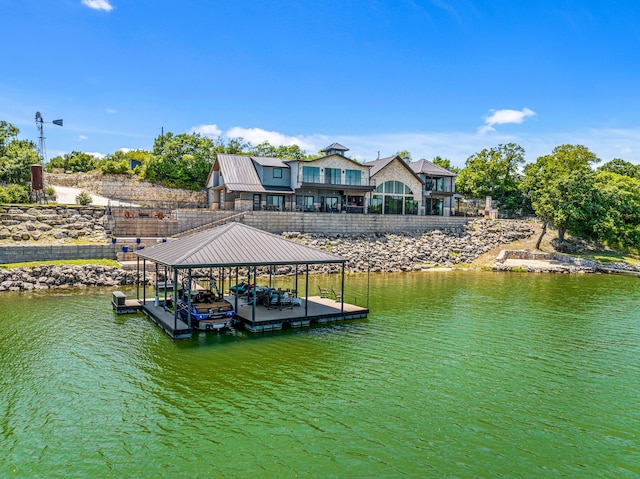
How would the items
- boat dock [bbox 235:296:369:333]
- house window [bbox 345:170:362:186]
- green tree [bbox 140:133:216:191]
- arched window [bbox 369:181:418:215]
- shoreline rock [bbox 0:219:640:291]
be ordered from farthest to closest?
green tree [bbox 140:133:216:191] < arched window [bbox 369:181:418:215] < house window [bbox 345:170:362:186] < shoreline rock [bbox 0:219:640:291] < boat dock [bbox 235:296:369:333]

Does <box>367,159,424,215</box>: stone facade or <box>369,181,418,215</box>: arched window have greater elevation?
<box>367,159,424,215</box>: stone facade

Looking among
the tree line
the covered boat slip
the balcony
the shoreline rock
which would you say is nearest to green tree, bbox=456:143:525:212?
the tree line

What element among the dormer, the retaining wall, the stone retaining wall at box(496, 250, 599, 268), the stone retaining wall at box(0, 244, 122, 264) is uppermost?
the dormer

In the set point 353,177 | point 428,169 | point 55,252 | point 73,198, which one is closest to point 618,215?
point 428,169

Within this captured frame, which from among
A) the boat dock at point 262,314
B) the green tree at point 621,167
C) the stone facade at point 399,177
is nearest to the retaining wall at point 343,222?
the stone facade at point 399,177

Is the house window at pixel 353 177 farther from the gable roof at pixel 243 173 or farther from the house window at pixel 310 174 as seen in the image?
the gable roof at pixel 243 173

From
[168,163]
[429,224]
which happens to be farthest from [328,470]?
[168,163]

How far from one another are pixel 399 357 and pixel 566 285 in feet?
87.1

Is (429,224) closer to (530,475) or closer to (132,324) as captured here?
(132,324)

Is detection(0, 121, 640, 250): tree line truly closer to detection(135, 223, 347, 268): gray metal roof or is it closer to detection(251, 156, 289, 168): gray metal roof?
detection(251, 156, 289, 168): gray metal roof

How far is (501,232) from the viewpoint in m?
55.6

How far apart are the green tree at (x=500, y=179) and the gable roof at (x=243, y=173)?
33.5 meters

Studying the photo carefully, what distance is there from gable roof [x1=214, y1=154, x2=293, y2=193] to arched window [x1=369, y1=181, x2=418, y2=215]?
1128cm

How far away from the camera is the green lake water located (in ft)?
35.1
